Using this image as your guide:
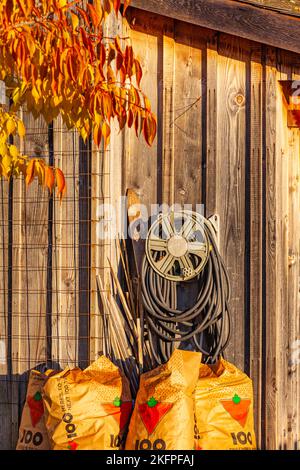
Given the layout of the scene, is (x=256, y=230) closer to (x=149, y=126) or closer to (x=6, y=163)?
(x=149, y=126)

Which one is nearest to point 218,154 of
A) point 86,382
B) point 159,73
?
point 159,73

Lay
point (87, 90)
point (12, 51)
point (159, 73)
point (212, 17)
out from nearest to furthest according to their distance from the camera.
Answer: point (12, 51), point (87, 90), point (212, 17), point (159, 73)

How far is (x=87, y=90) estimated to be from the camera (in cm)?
444

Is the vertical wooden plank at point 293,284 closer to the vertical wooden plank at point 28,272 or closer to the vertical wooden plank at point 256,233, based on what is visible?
the vertical wooden plank at point 256,233

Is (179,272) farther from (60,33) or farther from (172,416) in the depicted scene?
(60,33)

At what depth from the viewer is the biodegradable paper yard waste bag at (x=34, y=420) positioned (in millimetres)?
5484

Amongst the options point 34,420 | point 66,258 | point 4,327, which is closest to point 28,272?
point 66,258

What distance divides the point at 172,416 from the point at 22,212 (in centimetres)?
200

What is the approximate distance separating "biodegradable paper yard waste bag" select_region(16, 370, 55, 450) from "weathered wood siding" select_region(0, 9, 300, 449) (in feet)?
0.91

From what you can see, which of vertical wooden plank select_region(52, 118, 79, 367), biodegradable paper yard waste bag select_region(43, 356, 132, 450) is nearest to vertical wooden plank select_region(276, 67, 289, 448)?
biodegradable paper yard waste bag select_region(43, 356, 132, 450)

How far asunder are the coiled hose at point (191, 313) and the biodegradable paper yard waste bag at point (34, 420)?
83cm

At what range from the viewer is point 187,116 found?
582 cm

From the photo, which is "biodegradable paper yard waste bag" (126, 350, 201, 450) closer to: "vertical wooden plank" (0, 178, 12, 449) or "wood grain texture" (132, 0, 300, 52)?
"vertical wooden plank" (0, 178, 12, 449)

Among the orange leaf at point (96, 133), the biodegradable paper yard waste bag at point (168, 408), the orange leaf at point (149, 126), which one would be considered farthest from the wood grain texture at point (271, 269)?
the orange leaf at point (96, 133)
